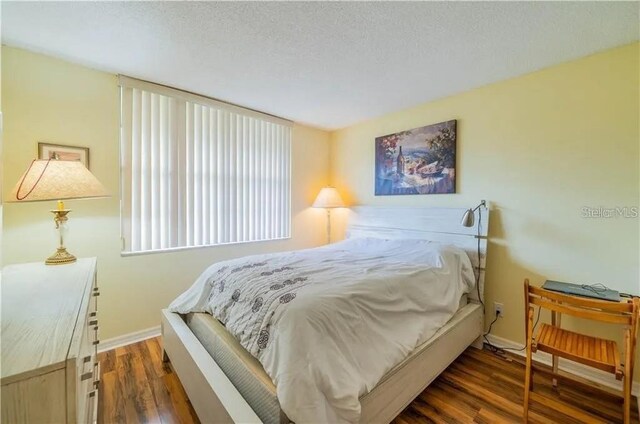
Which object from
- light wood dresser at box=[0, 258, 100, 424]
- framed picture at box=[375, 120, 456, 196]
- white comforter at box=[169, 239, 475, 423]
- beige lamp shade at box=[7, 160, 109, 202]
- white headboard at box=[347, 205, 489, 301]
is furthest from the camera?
framed picture at box=[375, 120, 456, 196]

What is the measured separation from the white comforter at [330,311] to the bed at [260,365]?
0.05m

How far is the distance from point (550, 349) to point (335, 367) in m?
1.32

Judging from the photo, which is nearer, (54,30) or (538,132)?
(54,30)

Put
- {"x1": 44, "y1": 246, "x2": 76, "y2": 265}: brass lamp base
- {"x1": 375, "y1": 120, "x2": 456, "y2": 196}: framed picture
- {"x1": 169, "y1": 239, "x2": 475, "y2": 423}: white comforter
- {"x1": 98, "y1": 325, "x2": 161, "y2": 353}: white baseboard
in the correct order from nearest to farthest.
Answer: {"x1": 169, "y1": 239, "x2": 475, "y2": 423}: white comforter < {"x1": 44, "y1": 246, "x2": 76, "y2": 265}: brass lamp base < {"x1": 98, "y1": 325, "x2": 161, "y2": 353}: white baseboard < {"x1": 375, "y1": 120, "x2": 456, "y2": 196}: framed picture

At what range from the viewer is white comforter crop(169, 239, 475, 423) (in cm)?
107

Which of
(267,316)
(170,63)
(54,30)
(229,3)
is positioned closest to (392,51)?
(229,3)

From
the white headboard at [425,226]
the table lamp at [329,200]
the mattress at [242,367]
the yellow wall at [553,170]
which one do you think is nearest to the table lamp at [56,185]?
the mattress at [242,367]

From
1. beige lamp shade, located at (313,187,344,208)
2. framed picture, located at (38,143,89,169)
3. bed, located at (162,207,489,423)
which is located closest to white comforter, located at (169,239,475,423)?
bed, located at (162,207,489,423)

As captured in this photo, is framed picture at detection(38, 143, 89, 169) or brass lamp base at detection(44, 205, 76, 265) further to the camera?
framed picture at detection(38, 143, 89, 169)

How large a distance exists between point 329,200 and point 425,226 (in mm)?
1281

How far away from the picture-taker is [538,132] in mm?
2129

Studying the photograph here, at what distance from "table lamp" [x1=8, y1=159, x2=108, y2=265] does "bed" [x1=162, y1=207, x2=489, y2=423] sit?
963mm

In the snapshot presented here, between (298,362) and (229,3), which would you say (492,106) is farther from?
(298,362)

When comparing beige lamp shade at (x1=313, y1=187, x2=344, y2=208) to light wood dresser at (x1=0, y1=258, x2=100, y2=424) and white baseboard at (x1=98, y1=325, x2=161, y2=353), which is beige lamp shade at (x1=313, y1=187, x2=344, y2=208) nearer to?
white baseboard at (x1=98, y1=325, x2=161, y2=353)
